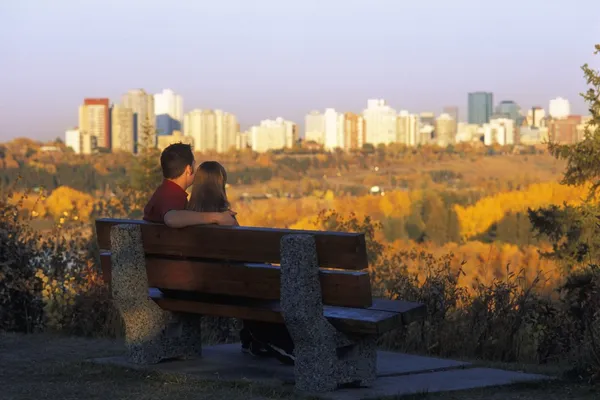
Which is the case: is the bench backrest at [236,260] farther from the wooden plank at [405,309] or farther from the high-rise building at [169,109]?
the high-rise building at [169,109]

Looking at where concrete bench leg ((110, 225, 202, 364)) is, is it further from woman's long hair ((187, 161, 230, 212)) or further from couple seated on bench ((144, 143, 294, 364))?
woman's long hair ((187, 161, 230, 212))

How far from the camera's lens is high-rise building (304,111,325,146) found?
177 metres

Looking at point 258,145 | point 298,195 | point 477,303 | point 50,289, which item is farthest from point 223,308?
point 258,145

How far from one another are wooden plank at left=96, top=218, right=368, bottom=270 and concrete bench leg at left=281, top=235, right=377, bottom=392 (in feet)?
0.24

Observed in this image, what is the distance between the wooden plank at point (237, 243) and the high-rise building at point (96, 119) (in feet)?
424

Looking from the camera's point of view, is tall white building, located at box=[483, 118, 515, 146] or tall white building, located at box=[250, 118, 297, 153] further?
tall white building, located at box=[483, 118, 515, 146]

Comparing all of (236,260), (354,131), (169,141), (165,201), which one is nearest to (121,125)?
(169,141)

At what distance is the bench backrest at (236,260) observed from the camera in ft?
14.8

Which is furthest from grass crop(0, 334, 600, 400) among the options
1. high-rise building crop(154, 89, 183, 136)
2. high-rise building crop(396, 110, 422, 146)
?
high-rise building crop(396, 110, 422, 146)

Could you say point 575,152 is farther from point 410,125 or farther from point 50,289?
point 410,125

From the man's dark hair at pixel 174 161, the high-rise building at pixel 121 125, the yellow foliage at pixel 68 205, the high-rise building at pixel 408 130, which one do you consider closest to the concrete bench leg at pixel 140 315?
the man's dark hair at pixel 174 161

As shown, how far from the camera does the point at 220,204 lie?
17.4 feet

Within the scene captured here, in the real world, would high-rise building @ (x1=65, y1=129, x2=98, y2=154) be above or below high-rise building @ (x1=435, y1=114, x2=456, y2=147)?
below

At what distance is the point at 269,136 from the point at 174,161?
16281 centimetres
